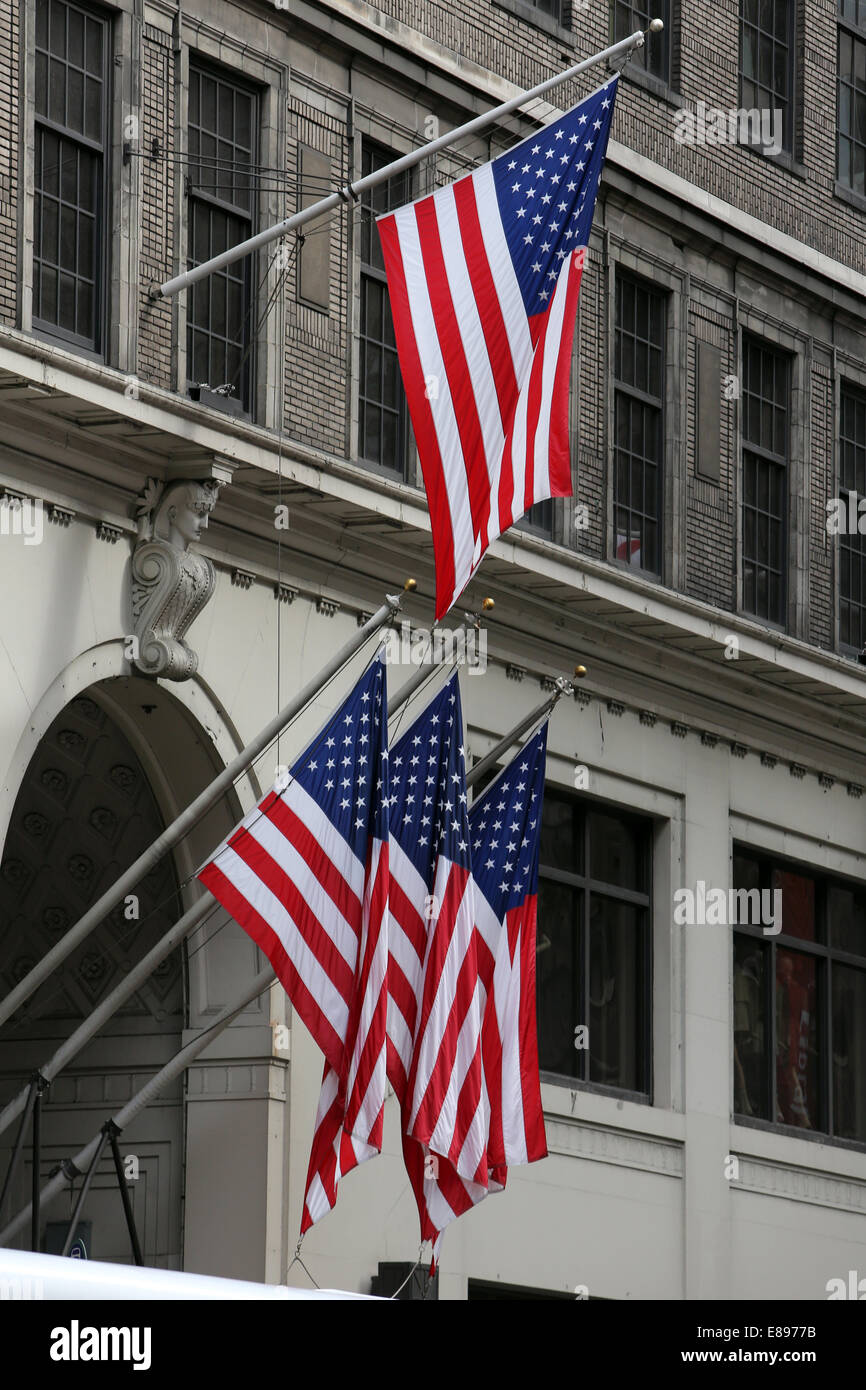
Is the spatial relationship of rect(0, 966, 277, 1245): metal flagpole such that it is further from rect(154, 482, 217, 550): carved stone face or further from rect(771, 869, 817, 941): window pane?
rect(771, 869, 817, 941): window pane

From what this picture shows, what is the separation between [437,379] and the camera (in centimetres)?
1728

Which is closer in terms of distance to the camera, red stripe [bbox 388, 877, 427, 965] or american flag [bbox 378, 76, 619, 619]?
american flag [bbox 378, 76, 619, 619]

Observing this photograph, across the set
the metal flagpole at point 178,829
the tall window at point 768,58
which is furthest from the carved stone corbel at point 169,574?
the tall window at point 768,58

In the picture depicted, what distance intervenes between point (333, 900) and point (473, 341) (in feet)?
12.6

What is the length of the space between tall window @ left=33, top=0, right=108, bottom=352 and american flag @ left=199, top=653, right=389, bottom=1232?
3.91 m

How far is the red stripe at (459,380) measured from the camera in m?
17.3

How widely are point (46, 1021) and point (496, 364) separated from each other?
787cm

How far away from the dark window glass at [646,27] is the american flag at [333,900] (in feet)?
37.0

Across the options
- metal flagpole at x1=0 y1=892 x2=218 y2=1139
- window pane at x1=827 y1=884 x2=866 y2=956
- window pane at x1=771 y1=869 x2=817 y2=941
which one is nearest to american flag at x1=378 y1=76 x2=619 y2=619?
metal flagpole at x1=0 y1=892 x2=218 y2=1139

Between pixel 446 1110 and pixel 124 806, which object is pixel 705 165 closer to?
pixel 124 806

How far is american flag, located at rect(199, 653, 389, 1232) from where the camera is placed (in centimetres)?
1720

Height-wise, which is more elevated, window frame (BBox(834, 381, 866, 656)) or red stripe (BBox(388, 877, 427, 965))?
window frame (BBox(834, 381, 866, 656))

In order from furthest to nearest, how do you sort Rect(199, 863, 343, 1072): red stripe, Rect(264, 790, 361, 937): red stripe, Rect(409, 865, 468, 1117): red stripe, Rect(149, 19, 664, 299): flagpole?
Rect(149, 19, 664, 299): flagpole → Rect(409, 865, 468, 1117): red stripe → Rect(264, 790, 361, 937): red stripe → Rect(199, 863, 343, 1072): red stripe
